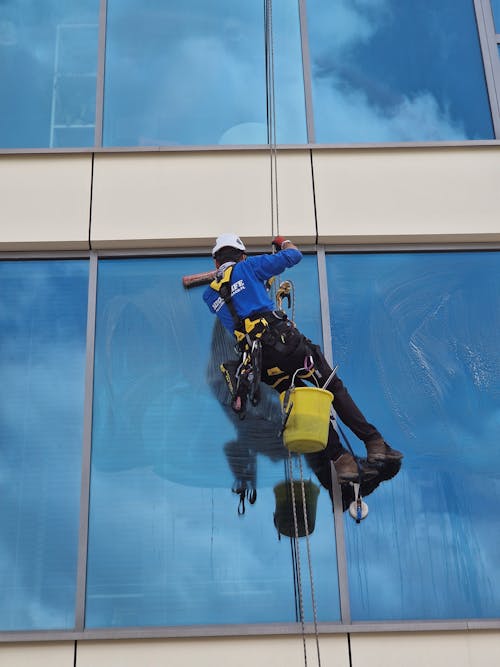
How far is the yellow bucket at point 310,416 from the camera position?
8.38 metres

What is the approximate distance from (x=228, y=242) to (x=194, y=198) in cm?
83

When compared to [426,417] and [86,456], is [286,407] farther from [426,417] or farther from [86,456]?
[86,456]

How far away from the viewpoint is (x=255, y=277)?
29.5ft

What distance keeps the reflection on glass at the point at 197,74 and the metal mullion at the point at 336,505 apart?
125cm

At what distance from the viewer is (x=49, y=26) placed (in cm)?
1058

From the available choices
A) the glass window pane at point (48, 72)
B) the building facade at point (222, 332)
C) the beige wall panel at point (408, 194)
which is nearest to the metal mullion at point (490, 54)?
the building facade at point (222, 332)

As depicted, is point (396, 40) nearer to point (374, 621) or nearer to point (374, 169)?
point (374, 169)

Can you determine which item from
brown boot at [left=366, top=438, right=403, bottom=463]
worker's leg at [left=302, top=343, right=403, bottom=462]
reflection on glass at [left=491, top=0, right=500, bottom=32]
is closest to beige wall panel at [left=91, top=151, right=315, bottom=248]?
worker's leg at [left=302, top=343, right=403, bottom=462]

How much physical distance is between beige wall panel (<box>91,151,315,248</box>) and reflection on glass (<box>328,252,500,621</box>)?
65cm

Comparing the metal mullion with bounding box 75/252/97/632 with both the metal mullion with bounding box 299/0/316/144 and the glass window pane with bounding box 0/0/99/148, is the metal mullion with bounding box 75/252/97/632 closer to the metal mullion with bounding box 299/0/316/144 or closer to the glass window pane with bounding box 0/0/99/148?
the glass window pane with bounding box 0/0/99/148

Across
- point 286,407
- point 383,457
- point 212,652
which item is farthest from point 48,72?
point 212,652

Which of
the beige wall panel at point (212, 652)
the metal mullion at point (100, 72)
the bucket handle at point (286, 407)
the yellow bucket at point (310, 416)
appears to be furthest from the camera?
the metal mullion at point (100, 72)

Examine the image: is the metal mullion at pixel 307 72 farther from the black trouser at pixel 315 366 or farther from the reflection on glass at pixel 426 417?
the black trouser at pixel 315 366

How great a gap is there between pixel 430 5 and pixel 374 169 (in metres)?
1.78
